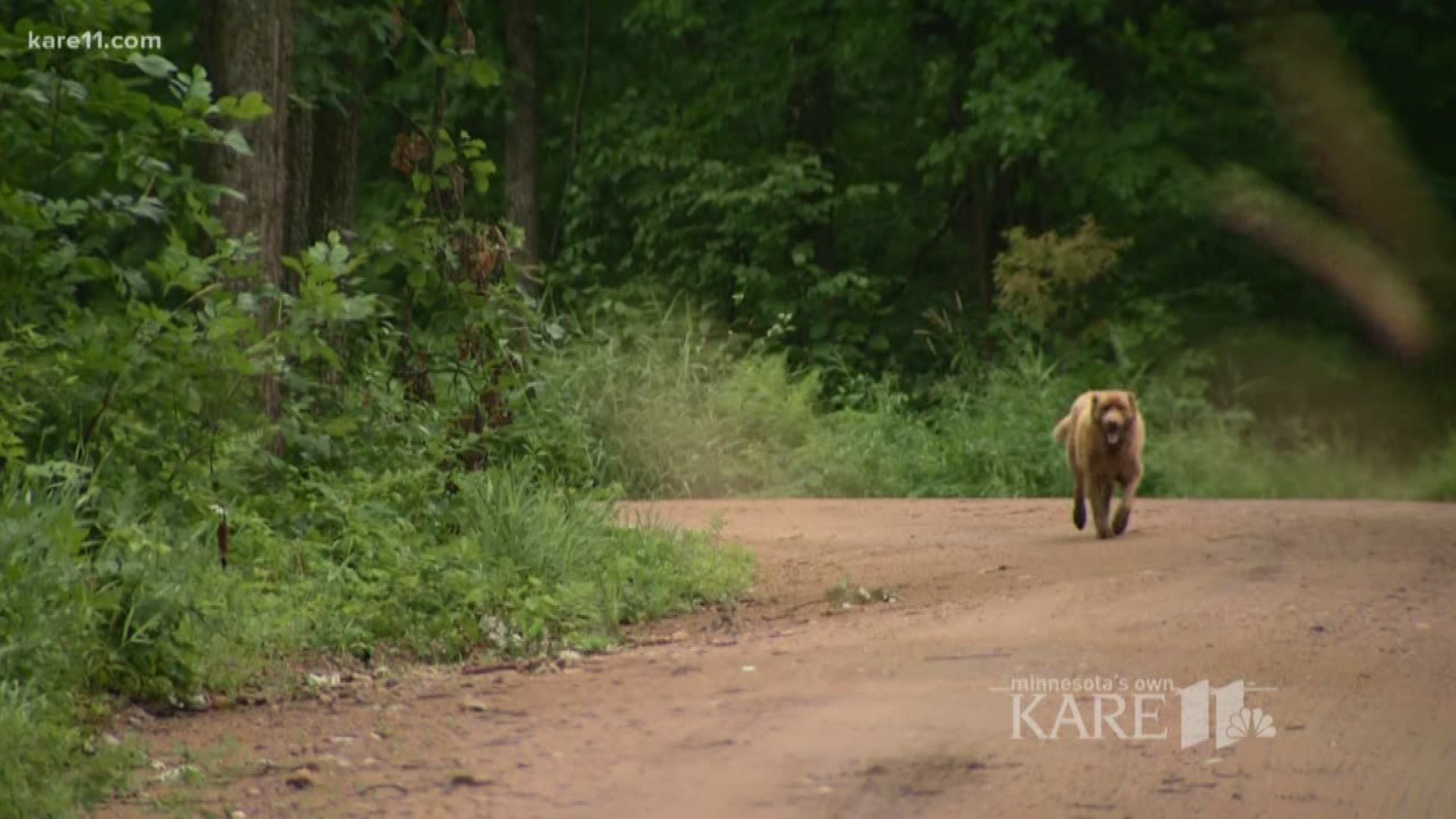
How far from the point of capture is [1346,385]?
21.5 m

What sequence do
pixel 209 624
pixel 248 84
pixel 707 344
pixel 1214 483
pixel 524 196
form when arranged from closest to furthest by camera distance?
1. pixel 209 624
2. pixel 248 84
3. pixel 1214 483
4. pixel 707 344
5. pixel 524 196

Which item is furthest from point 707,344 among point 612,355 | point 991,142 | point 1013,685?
point 1013,685

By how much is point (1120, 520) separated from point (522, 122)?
15.0 meters

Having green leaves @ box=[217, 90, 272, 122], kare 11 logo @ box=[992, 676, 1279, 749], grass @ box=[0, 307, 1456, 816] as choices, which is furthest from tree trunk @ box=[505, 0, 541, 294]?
kare 11 logo @ box=[992, 676, 1279, 749]

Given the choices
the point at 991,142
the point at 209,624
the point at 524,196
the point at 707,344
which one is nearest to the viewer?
the point at 209,624

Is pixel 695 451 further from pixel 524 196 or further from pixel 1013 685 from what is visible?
pixel 1013 685

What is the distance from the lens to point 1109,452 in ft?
41.2

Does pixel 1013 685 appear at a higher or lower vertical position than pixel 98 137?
lower

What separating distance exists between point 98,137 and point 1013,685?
4.50 meters

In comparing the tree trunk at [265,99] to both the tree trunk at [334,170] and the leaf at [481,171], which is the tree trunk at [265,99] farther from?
the tree trunk at [334,170]

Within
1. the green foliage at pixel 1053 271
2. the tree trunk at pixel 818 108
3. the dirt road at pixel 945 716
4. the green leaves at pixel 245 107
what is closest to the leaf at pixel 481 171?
the green leaves at pixel 245 107

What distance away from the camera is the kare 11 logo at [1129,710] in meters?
6.73

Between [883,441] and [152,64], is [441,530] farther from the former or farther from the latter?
[883,441]

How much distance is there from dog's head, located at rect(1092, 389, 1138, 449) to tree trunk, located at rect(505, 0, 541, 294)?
552 inches
